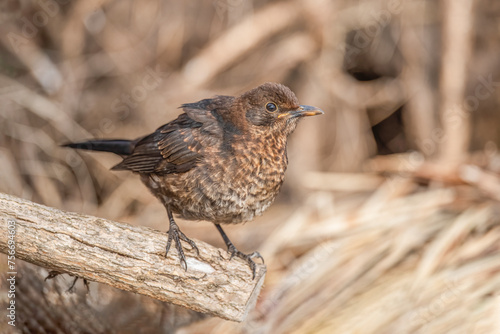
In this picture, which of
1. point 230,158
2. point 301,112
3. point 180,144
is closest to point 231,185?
point 230,158

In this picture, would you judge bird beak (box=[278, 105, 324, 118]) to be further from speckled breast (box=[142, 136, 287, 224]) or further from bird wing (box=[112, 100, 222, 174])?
bird wing (box=[112, 100, 222, 174])

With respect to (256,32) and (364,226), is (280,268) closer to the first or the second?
(364,226)

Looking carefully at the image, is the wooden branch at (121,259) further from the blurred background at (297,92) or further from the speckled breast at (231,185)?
the blurred background at (297,92)

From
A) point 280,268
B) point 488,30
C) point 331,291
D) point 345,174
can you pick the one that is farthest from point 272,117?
point 488,30

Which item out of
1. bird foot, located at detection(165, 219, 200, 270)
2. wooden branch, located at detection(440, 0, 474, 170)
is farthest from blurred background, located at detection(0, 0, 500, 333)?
bird foot, located at detection(165, 219, 200, 270)

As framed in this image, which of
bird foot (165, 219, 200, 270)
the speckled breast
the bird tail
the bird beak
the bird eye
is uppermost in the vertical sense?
the bird eye

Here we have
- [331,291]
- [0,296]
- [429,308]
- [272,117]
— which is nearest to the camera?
[0,296]
